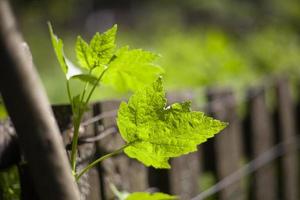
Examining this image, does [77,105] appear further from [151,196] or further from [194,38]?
[194,38]

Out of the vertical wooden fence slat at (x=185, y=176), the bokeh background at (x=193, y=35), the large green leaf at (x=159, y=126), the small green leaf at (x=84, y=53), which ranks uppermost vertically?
the small green leaf at (x=84, y=53)

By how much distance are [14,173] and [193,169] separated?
1.08 meters

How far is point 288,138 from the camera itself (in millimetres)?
3705

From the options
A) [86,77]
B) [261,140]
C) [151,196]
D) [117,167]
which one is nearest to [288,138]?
[261,140]

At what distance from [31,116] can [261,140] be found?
2.63 m

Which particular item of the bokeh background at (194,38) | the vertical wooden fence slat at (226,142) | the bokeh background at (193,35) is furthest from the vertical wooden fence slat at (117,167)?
the vertical wooden fence slat at (226,142)

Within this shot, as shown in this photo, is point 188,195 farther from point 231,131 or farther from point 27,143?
point 27,143

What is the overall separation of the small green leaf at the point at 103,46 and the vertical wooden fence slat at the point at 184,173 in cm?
104

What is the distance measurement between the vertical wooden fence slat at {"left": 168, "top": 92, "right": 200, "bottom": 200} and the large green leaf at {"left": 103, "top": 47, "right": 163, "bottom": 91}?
3.04 ft

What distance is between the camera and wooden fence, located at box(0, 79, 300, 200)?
1.26 metres

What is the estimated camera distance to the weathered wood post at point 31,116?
0.64m

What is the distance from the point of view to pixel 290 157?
3631 mm

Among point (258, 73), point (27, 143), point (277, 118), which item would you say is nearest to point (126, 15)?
point (258, 73)

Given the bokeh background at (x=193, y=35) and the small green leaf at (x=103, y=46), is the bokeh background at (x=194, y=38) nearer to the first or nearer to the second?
the bokeh background at (x=193, y=35)
